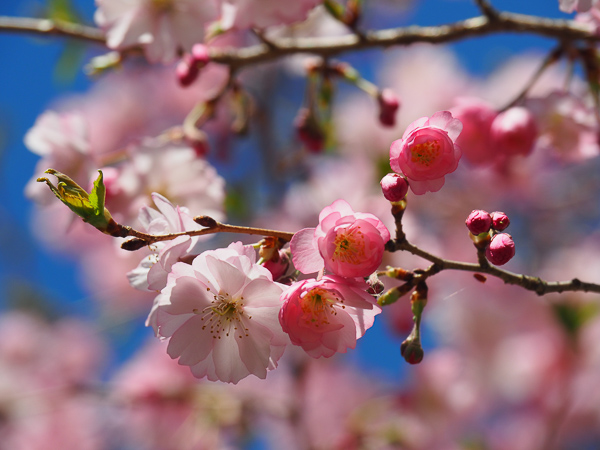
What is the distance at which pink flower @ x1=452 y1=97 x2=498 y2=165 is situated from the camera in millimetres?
1269

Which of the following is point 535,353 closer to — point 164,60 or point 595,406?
point 595,406

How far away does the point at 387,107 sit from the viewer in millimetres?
1462

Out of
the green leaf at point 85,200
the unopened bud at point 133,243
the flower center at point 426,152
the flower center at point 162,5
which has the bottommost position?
the unopened bud at point 133,243

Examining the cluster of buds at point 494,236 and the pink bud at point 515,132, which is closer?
the cluster of buds at point 494,236

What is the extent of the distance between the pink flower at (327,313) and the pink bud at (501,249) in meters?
0.17

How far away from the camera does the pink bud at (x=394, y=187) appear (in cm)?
73

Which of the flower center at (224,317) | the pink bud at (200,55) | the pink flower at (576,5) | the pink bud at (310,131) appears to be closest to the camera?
the flower center at (224,317)

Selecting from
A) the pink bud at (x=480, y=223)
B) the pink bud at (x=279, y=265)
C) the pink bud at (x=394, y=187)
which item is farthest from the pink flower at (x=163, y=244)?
the pink bud at (x=480, y=223)

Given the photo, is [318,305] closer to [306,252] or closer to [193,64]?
[306,252]

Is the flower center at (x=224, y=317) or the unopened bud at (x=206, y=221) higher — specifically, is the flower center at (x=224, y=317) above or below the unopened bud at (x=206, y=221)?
below

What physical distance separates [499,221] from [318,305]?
10.1 inches

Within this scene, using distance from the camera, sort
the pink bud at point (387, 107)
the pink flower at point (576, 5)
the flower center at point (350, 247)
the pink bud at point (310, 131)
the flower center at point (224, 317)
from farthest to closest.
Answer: the pink bud at point (310, 131) < the pink bud at point (387, 107) < the pink flower at point (576, 5) < the flower center at point (224, 317) < the flower center at point (350, 247)

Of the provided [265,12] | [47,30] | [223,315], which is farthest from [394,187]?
[47,30]

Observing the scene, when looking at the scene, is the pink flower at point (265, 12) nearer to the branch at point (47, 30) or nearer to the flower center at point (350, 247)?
the branch at point (47, 30)
